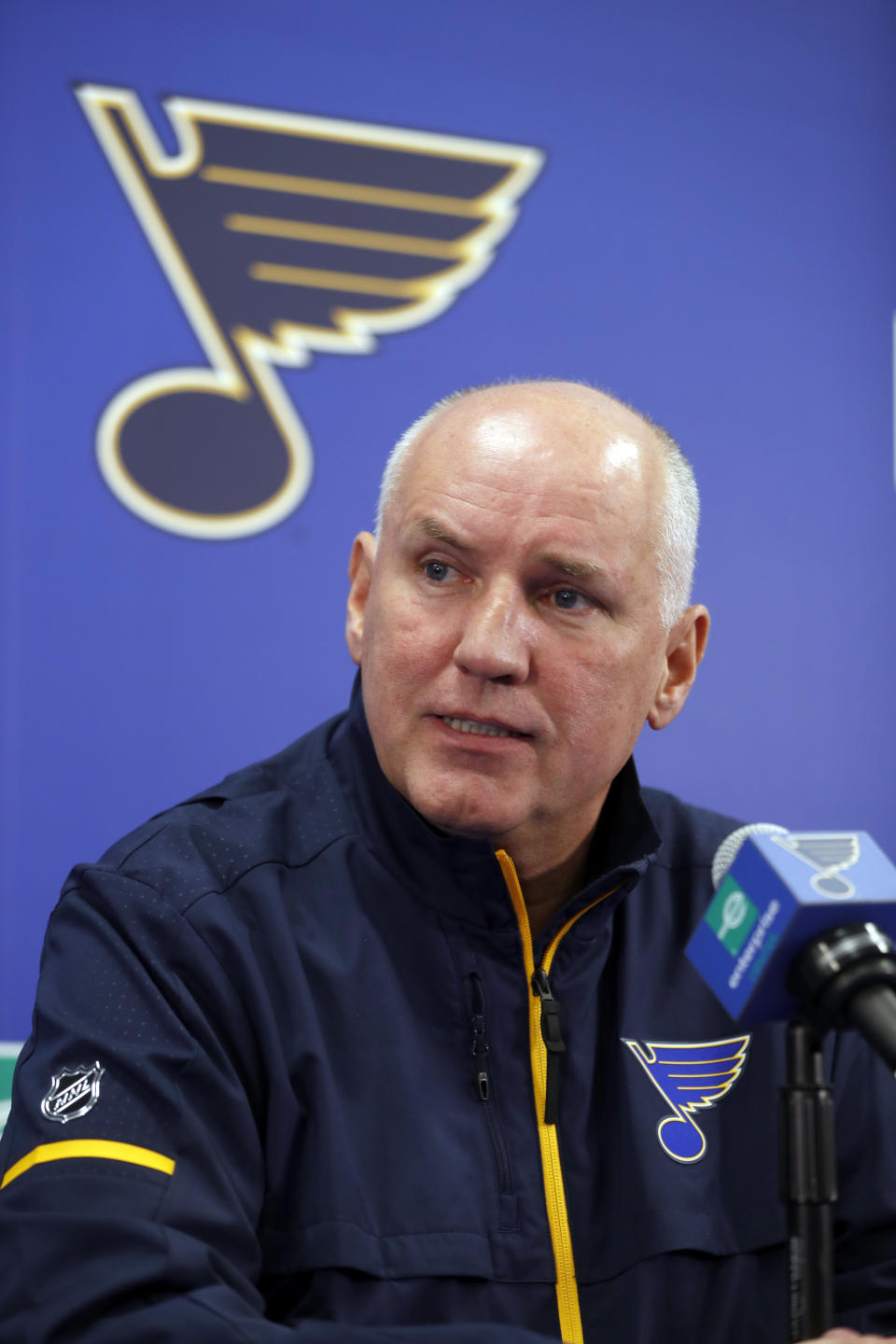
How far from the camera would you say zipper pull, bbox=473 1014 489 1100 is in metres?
1.09

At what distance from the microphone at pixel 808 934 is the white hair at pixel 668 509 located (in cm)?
A: 51

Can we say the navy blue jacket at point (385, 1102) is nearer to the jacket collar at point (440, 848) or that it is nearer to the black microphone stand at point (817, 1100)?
the jacket collar at point (440, 848)

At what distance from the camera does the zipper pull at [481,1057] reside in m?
1.09

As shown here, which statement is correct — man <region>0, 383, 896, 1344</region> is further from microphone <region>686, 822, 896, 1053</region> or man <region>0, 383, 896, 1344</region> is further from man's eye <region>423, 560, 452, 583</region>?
microphone <region>686, 822, 896, 1053</region>

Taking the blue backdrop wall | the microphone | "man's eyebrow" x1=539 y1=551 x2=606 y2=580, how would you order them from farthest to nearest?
the blue backdrop wall → "man's eyebrow" x1=539 y1=551 x2=606 y2=580 → the microphone

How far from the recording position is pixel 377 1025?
3.56 feet

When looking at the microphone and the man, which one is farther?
the man

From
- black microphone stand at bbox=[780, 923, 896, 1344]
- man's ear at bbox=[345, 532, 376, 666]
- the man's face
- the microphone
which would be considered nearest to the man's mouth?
the man's face

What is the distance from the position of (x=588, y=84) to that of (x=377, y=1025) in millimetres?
1792

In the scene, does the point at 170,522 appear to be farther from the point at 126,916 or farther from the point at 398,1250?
the point at 398,1250

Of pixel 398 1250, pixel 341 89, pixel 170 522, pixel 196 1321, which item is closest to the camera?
pixel 196 1321

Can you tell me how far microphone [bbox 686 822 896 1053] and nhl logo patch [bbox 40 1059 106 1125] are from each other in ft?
1.48

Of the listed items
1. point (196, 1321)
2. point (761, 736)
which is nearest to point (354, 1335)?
point (196, 1321)

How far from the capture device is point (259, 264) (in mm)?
2029
